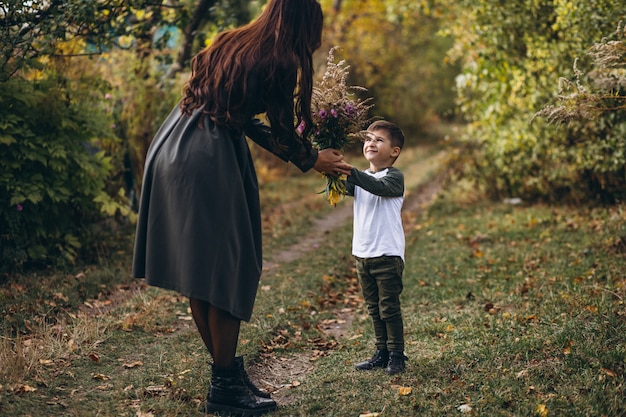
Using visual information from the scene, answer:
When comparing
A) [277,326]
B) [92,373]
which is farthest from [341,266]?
[92,373]

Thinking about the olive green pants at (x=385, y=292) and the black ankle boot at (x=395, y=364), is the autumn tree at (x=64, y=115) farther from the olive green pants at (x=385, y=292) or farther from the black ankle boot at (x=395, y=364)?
the black ankle boot at (x=395, y=364)

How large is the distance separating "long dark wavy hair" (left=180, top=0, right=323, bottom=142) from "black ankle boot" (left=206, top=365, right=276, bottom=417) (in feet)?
4.76

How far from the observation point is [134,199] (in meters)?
9.48

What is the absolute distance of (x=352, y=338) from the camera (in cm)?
559

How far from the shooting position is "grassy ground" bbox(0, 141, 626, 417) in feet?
13.2

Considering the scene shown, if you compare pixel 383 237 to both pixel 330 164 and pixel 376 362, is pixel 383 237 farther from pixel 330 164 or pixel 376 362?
pixel 376 362

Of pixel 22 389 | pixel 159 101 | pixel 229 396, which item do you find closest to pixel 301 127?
pixel 229 396

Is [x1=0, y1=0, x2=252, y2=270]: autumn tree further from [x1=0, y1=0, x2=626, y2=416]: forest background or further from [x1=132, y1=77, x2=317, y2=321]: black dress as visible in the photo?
[x1=132, y1=77, x2=317, y2=321]: black dress

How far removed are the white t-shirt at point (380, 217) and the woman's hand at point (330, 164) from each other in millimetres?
161

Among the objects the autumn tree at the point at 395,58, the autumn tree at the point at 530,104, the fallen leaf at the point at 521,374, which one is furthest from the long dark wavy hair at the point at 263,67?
the autumn tree at the point at 395,58

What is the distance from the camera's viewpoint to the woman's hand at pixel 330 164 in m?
4.05

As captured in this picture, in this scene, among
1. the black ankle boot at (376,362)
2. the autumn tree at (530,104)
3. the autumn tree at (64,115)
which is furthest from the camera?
the autumn tree at (530,104)

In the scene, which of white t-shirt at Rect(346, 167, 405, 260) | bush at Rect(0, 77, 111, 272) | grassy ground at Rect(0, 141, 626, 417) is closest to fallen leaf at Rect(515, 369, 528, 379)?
grassy ground at Rect(0, 141, 626, 417)

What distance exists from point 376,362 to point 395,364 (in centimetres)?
18
